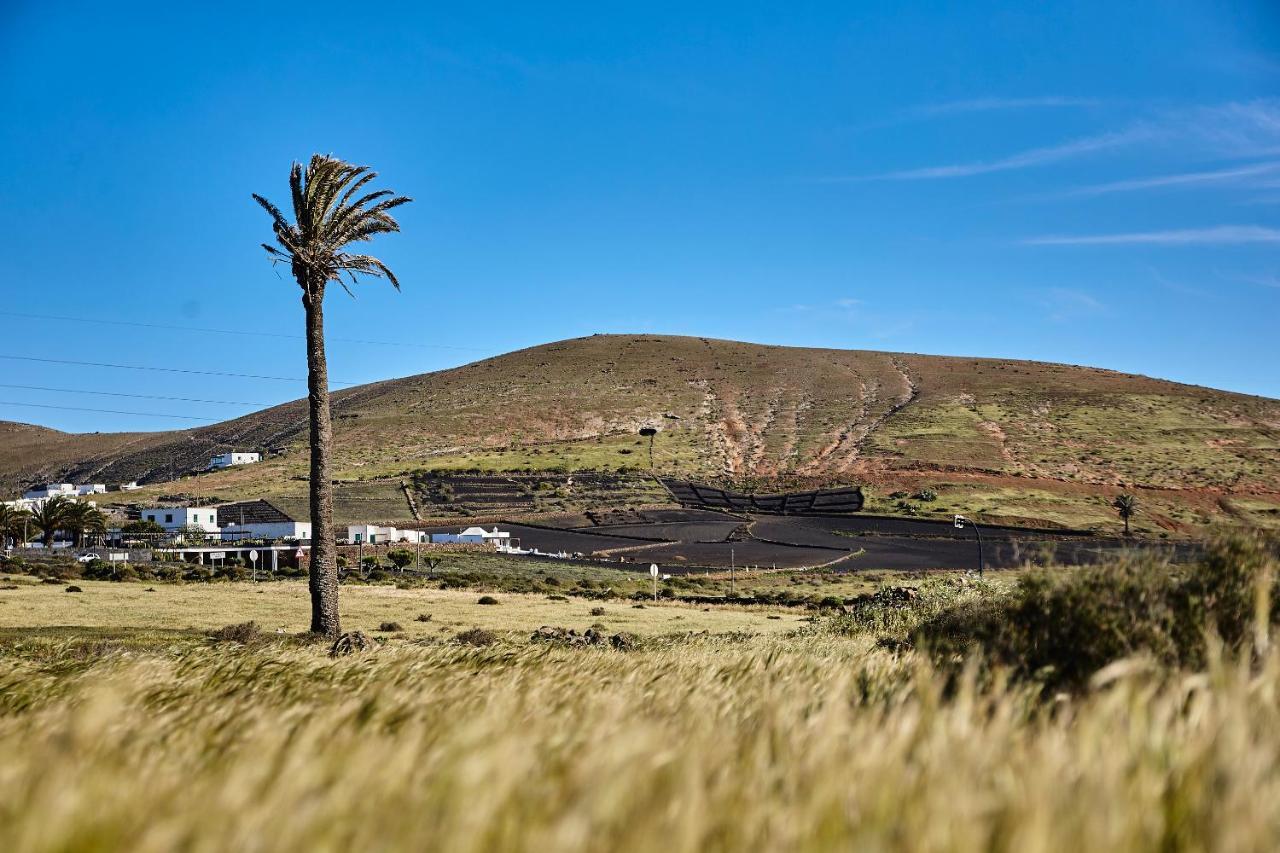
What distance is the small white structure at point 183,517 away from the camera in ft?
342

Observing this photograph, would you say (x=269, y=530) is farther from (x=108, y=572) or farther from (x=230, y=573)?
(x=108, y=572)

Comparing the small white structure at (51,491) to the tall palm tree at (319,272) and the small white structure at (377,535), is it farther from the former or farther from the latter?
the tall palm tree at (319,272)

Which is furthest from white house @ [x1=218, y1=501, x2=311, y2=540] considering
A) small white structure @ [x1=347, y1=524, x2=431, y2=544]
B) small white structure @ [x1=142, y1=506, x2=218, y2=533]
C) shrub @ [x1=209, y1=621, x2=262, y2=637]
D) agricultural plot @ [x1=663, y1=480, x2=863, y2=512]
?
shrub @ [x1=209, y1=621, x2=262, y2=637]

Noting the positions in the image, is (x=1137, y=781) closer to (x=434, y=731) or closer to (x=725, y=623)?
(x=434, y=731)

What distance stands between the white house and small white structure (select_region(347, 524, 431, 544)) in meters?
4.15

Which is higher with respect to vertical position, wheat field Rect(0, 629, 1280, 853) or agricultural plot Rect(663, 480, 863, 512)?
wheat field Rect(0, 629, 1280, 853)

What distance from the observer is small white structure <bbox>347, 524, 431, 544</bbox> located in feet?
306

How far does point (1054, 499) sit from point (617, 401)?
3065 inches

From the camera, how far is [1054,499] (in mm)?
111750

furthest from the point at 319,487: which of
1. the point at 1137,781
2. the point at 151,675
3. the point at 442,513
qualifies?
the point at 442,513

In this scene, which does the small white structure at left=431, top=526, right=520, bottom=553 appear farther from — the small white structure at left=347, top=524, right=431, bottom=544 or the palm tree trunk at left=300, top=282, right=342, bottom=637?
the palm tree trunk at left=300, top=282, right=342, bottom=637

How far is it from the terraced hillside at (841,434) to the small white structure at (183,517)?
58.0ft

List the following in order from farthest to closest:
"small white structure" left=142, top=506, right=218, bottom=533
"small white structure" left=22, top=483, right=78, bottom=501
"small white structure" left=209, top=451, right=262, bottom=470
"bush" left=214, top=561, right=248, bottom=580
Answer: "small white structure" left=209, top=451, right=262, bottom=470 < "small white structure" left=22, top=483, right=78, bottom=501 < "small white structure" left=142, top=506, right=218, bottom=533 < "bush" left=214, top=561, right=248, bottom=580

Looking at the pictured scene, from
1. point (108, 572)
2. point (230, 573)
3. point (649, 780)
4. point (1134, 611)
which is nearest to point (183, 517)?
point (230, 573)
